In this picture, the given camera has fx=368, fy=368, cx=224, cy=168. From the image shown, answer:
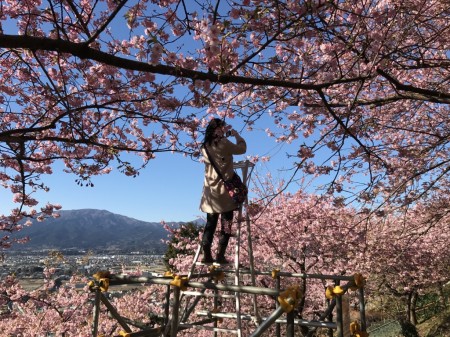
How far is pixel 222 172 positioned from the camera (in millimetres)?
3857

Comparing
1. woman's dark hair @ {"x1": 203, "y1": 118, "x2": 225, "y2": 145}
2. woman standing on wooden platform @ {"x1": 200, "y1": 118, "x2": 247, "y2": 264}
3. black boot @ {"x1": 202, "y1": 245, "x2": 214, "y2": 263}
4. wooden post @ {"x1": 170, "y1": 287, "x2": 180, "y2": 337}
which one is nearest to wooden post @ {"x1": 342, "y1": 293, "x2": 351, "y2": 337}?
wooden post @ {"x1": 170, "y1": 287, "x2": 180, "y2": 337}

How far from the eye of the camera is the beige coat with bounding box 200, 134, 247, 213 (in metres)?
3.81

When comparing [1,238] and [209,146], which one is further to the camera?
[1,238]

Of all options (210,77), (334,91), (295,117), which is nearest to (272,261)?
(295,117)

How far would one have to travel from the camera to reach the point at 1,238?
8.45m

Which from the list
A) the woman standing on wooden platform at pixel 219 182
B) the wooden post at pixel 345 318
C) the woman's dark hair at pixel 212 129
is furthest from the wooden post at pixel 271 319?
the woman's dark hair at pixel 212 129

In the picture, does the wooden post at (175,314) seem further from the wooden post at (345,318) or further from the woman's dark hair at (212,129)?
the woman's dark hair at (212,129)

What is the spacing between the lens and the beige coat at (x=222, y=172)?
381 cm

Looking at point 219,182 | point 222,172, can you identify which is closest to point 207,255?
point 219,182

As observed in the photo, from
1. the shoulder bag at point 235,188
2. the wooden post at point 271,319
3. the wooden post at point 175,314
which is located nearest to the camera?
the wooden post at point 271,319

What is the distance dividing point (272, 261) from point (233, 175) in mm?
7315

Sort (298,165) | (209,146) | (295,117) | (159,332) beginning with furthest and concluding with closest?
(295,117) < (298,165) < (209,146) < (159,332)

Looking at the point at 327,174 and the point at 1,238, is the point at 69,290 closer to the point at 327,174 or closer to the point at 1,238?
the point at 1,238

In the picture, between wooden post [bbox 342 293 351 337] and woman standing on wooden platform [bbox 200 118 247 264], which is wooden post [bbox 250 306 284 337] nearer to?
wooden post [bbox 342 293 351 337]
